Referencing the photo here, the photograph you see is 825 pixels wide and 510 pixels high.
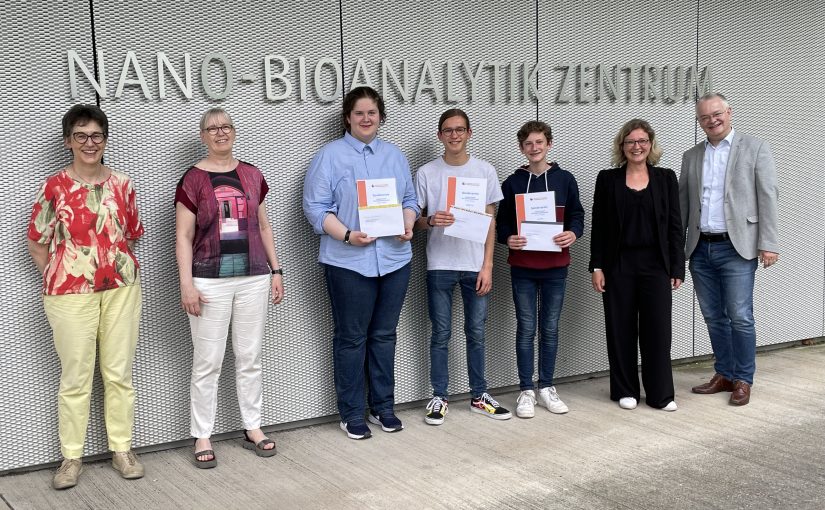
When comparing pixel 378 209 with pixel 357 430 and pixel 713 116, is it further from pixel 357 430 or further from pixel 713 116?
pixel 713 116

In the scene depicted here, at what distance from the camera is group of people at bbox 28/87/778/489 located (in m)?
3.83

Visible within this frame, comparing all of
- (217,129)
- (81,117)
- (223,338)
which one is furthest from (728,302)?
(81,117)

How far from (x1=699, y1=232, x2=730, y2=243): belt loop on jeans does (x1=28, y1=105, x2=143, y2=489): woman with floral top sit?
131 inches

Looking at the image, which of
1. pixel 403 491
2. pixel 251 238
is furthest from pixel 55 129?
pixel 403 491

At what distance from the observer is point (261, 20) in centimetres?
447

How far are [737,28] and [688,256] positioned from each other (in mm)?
2032

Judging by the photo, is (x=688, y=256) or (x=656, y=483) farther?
(x=688, y=256)

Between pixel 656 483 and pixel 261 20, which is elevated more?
pixel 261 20

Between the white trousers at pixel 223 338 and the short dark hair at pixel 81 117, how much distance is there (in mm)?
868

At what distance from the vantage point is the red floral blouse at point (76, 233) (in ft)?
12.3

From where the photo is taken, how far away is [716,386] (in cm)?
529

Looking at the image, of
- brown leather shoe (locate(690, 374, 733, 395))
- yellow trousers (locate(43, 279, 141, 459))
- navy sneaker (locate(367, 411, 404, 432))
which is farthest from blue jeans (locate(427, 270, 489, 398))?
yellow trousers (locate(43, 279, 141, 459))

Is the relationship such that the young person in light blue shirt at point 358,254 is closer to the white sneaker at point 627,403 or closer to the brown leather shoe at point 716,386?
the white sneaker at point 627,403

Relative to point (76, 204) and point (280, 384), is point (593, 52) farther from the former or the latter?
point (76, 204)
